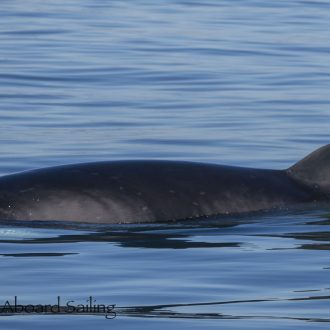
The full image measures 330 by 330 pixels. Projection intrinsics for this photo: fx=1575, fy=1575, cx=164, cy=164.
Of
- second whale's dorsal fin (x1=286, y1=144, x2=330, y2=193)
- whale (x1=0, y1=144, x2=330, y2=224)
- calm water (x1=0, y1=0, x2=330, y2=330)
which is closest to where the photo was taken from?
calm water (x1=0, y1=0, x2=330, y2=330)

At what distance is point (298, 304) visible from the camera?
898cm

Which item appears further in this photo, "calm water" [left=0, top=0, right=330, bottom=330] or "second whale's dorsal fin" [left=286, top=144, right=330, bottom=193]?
"second whale's dorsal fin" [left=286, top=144, right=330, bottom=193]

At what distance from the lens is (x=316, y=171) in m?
12.2

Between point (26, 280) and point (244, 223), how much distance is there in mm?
2454

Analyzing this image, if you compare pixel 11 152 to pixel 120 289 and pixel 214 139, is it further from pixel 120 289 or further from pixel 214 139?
pixel 120 289

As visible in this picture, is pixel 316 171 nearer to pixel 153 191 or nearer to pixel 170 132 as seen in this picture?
pixel 153 191

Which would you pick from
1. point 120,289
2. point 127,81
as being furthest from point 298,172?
point 127,81

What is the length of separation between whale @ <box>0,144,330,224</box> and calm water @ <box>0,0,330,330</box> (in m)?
0.15

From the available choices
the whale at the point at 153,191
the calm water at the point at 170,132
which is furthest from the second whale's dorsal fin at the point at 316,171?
the calm water at the point at 170,132

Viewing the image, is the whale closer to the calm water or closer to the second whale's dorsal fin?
the second whale's dorsal fin

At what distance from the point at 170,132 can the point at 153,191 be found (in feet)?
17.2

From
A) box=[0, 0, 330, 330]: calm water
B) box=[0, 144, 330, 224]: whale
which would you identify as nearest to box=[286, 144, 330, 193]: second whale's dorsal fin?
box=[0, 144, 330, 224]: whale

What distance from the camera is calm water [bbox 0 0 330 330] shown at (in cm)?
918

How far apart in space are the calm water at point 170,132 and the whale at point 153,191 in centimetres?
15
